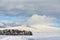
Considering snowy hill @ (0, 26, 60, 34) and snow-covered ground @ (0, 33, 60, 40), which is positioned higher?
snowy hill @ (0, 26, 60, 34)

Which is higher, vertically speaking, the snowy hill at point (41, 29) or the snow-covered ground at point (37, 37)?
the snowy hill at point (41, 29)

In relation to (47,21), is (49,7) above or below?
above

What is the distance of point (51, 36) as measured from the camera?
1453 millimetres

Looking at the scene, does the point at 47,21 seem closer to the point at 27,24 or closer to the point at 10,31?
the point at 27,24

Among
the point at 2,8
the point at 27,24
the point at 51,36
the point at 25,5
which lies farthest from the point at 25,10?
the point at 51,36

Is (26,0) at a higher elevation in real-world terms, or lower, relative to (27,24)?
higher

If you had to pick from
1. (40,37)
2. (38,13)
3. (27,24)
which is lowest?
(40,37)

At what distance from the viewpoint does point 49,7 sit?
59.3 inches

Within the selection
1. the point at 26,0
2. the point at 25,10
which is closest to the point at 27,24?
the point at 25,10

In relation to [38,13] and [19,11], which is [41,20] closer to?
[38,13]

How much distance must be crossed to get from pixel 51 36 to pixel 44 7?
1.09 feet

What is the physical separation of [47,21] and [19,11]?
1.10ft

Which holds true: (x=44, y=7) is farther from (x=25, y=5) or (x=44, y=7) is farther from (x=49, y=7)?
(x=25, y=5)

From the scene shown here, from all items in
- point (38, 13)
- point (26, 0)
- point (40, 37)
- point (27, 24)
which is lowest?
point (40, 37)
